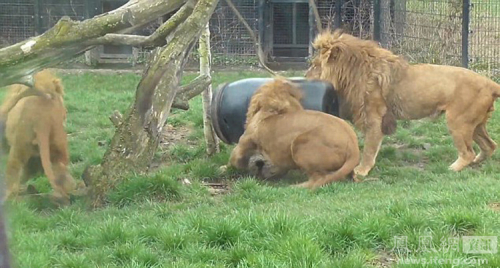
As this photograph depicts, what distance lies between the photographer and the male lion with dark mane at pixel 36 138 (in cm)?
525

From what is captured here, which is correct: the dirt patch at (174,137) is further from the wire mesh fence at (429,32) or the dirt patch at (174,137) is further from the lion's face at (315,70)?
the wire mesh fence at (429,32)

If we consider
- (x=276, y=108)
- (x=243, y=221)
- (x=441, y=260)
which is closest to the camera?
(x=441, y=260)

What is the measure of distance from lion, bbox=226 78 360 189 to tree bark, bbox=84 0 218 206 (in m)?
0.90

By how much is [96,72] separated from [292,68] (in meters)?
3.63

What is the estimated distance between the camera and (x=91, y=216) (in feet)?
16.3

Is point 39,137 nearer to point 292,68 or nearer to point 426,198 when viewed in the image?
point 426,198

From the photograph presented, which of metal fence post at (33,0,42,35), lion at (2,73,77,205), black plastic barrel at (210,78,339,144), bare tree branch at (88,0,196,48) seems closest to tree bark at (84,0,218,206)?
bare tree branch at (88,0,196,48)

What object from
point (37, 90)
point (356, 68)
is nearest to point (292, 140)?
point (356, 68)

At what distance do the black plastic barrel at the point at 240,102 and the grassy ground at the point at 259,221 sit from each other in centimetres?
30

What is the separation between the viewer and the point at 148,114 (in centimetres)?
568

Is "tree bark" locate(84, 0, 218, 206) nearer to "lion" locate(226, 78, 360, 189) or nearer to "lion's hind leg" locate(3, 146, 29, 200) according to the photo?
"lion's hind leg" locate(3, 146, 29, 200)

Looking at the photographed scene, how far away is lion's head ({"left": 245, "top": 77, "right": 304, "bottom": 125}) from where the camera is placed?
6.44 meters

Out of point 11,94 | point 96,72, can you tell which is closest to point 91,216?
point 11,94

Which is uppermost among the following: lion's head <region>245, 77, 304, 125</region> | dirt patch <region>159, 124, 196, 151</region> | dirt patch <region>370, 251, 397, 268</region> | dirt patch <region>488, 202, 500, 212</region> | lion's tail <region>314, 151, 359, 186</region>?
lion's head <region>245, 77, 304, 125</region>
